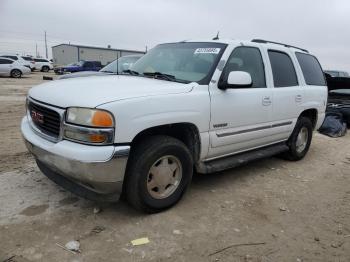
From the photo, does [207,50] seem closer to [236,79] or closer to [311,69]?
[236,79]

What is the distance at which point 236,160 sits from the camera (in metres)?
4.61

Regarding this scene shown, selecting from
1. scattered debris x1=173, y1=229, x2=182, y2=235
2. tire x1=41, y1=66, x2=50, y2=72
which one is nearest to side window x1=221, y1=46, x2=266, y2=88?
scattered debris x1=173, y1=229, x2=182, y2=235

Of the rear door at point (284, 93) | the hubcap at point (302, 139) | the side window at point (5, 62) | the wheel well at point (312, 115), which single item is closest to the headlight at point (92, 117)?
the rear door at point (284, 93)

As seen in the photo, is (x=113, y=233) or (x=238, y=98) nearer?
(x=113, y=233)

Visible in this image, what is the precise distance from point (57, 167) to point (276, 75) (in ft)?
10.8

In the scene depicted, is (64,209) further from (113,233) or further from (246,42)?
(246,42)

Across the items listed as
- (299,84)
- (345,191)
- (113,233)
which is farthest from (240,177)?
(113,233)

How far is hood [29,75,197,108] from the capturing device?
326 cm

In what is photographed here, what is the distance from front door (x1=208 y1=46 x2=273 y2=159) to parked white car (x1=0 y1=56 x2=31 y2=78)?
2450 centimetres

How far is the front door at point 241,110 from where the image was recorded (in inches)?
163

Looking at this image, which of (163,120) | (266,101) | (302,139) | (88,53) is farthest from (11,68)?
(88,53)

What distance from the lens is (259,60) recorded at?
4926mm

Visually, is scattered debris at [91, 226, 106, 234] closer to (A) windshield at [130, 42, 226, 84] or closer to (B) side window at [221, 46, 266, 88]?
(A) windshield at [130, 42, 226, 84]

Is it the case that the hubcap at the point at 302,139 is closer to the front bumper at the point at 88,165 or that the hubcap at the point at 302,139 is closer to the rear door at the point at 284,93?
the rear door at the point at 284,93
